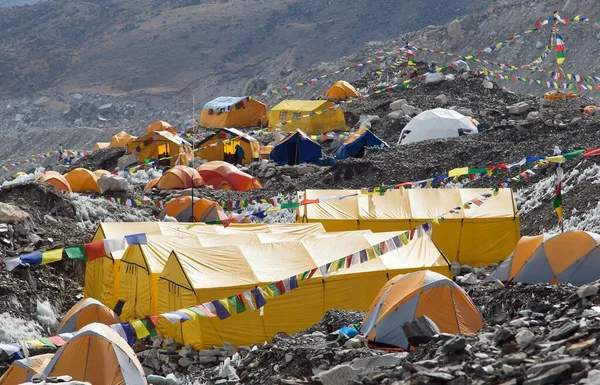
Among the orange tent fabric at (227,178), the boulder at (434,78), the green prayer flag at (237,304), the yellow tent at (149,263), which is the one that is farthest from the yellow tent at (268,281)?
the boulder at (434,78)

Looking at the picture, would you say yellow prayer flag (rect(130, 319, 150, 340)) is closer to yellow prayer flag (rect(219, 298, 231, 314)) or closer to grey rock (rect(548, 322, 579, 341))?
yellow prayer flag (rect(219, 298, 231, 314))

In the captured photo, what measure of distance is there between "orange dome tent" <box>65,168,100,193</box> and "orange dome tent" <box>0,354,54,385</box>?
1653 centimetres

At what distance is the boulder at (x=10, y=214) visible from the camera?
20.1 meters

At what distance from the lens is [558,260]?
54.4ft

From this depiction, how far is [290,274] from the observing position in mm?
16734

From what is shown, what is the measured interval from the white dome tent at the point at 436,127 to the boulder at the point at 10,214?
1693cm

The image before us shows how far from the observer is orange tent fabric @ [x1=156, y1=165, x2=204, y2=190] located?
3083 cm

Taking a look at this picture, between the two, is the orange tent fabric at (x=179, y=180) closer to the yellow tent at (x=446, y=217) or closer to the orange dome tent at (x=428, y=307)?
the yellow tent at (x=446, y=217)

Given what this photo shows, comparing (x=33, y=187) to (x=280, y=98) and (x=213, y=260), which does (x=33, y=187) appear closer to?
(x=213, y=260)

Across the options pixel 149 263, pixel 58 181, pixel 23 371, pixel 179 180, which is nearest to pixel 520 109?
pixel 179 180

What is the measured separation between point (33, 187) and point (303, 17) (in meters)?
83.2

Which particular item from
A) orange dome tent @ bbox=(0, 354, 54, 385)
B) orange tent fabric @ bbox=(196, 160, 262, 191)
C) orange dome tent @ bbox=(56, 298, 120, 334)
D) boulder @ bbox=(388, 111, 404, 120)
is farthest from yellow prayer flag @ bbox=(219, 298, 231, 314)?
boulder @ bbox=(388, 111, 404, 120)

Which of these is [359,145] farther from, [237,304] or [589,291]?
[589,291]

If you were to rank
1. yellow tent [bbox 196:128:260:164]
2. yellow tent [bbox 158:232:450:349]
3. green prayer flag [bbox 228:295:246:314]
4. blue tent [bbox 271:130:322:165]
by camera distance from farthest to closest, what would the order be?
1. yellow tent [bbox 196:128:260:164]
2. blue tent [bbox 271:130:322:165]
3. yellow tent [bbox 158:232:450:349]
4. green prayer flag [bbox 228:295:246:314]
